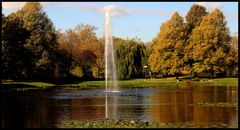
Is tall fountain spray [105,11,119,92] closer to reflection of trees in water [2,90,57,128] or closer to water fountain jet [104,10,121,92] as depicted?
water fountain jet [104,10,121,92]

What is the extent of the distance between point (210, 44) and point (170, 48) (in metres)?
7.00

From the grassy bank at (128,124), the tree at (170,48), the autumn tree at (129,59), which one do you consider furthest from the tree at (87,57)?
the grassy bank at (128,124)

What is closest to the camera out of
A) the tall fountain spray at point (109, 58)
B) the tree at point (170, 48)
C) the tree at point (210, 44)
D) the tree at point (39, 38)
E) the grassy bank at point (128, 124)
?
the grassy bank at point (128, 124)

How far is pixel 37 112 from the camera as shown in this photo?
30172mm

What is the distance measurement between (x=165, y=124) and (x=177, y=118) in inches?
130

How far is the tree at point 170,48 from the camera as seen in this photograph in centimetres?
8431

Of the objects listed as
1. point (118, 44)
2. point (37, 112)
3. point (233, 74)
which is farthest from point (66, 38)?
point (37, 112)

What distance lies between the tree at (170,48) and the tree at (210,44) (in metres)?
1.80

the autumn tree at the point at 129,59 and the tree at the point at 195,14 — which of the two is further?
the tree at the point at 195,14

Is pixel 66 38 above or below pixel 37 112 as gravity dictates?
above

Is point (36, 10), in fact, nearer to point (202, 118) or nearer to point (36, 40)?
point (36, 40)

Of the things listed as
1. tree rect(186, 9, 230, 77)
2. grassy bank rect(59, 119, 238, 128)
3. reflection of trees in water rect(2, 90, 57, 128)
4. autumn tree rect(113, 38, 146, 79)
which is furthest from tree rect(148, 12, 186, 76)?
grassy bank rect(59, 119, 238, 128)

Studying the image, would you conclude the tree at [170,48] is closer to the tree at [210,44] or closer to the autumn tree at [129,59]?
the tree at [210,44]

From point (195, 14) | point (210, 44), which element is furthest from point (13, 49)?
point (195, 14)
